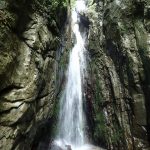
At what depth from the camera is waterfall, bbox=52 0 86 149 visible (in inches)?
543

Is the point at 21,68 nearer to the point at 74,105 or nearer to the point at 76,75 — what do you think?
the point at 74,105

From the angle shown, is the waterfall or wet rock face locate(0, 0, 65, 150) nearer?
wet rock face locate(0, 0, 65, 150)

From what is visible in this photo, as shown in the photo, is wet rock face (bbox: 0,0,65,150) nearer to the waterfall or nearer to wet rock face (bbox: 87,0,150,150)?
the waterfall

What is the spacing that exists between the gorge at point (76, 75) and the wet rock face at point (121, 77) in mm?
51

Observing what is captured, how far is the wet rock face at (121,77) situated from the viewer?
11.4 metres

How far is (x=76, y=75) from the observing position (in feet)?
53.0

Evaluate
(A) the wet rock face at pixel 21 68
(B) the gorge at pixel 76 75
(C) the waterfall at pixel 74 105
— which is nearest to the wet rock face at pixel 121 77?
(B) the gorge at pixel 76 75

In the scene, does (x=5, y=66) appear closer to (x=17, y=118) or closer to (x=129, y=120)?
(x=17, y=118)

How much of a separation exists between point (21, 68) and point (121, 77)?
6973 mm

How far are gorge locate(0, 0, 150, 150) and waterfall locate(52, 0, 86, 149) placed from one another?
64 mm

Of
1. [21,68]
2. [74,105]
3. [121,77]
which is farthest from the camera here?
[74,105]

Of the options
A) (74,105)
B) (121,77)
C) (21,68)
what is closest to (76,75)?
(74,105)

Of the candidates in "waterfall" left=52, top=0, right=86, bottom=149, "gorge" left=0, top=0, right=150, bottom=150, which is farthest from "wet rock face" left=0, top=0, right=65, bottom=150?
"waterfall" left=52, top=0, right=86, bottom=149

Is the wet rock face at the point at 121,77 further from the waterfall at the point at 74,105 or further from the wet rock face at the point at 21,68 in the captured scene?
the wet rock face at the point at 21,68
